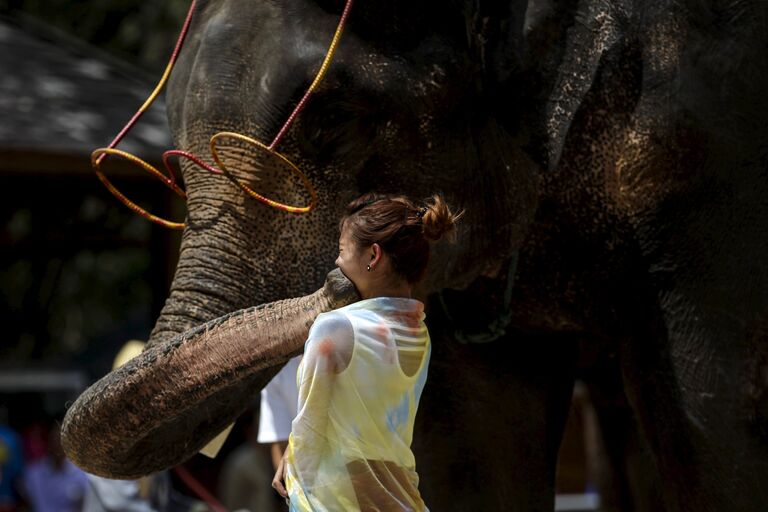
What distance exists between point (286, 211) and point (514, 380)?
108 centimetres

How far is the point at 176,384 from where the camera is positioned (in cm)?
312

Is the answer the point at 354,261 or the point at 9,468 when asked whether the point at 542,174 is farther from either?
the point at 9,468

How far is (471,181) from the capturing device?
12.7ft

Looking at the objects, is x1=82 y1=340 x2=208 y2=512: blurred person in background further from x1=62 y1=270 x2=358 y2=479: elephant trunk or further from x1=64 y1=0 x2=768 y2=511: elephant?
x1=62 y1=270 x2=358 y2=479: elephant trunk

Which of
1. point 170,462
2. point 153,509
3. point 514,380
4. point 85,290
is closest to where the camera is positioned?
point 170,462

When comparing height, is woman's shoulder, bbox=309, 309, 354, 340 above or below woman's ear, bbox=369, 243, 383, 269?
below

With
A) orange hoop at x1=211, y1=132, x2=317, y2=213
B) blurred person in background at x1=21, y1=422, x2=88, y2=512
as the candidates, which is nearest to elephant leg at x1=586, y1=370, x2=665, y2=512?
orange hoop at x1=211, y1=132, x2=317, y2=213

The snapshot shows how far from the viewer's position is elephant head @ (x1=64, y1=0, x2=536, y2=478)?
3398 millimetres

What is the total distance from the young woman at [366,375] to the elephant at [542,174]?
0.69 m

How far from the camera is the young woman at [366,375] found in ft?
8.90

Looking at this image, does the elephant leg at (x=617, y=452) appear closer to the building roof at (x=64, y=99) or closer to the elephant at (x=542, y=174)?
the elephant at (x=542, y=174)

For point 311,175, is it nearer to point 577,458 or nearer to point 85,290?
point 577,458

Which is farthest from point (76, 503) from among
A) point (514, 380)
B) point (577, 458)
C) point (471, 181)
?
point (471, 181)

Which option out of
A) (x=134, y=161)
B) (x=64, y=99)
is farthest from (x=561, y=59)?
(x=64, y=99)
